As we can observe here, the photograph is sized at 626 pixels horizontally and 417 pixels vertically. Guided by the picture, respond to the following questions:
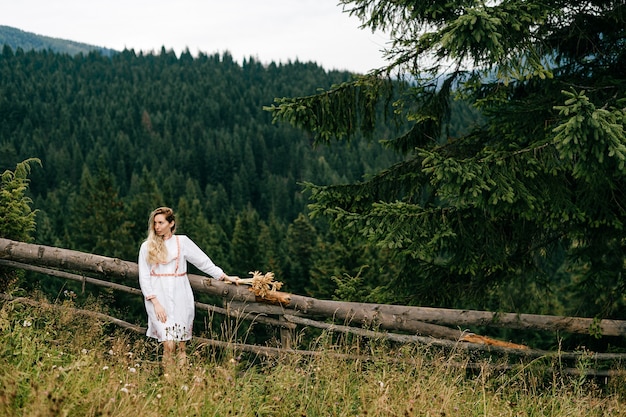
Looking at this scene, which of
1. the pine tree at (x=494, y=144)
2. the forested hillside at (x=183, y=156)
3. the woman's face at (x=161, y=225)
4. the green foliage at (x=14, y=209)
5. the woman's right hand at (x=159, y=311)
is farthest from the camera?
the forested hillside at (x=183, y=156)

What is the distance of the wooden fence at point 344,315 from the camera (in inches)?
199

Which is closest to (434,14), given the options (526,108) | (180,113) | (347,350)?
(526,108)

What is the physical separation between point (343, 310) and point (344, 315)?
1.8 inches

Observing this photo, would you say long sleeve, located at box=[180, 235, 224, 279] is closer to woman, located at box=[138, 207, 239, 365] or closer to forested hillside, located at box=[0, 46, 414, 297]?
woman, located at box=[138, 207, 239, 365]

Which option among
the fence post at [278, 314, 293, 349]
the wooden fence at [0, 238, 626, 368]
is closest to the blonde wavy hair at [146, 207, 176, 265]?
the wooden fence at [0, 238, 626, 368]

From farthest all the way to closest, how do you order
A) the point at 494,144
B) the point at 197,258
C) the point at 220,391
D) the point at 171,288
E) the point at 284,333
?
the point at 494,144
the point at 284,333
the point at 197,258
the point at 171,288
the point at 220,391

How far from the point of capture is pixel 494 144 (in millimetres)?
6535

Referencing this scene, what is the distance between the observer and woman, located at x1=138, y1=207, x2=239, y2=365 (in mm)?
4738

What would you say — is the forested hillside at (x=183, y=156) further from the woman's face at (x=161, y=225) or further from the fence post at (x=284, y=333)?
the woman's face at (x=161, y=225)

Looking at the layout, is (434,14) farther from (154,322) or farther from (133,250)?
(133,250)

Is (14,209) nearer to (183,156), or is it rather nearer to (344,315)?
(344,315)

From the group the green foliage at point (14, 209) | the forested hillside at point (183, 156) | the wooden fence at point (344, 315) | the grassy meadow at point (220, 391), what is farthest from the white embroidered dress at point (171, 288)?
the forested hillside at point (183, 156)

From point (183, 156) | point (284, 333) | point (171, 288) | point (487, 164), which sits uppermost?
point (183, 156)

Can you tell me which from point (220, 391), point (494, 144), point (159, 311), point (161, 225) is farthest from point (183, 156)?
point (220, 391)
